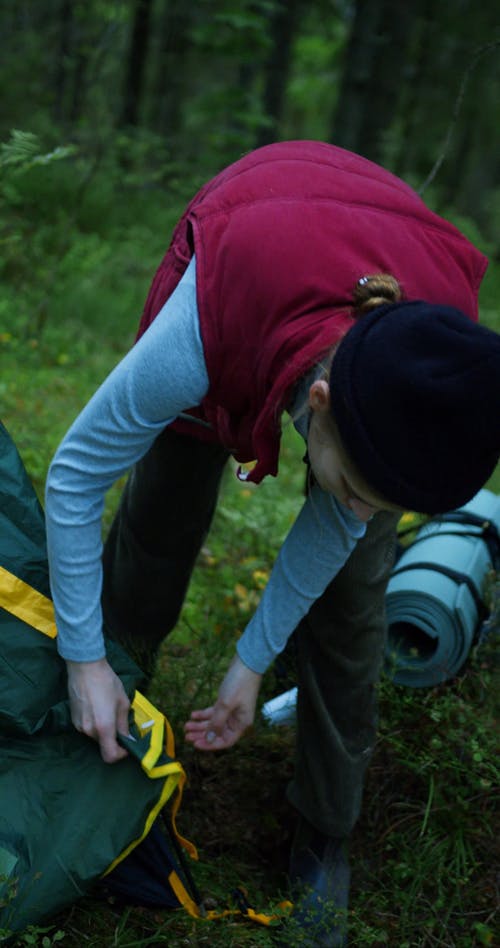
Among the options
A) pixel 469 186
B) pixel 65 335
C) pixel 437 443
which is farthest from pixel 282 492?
pixel 469 186

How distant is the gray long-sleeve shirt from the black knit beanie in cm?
25

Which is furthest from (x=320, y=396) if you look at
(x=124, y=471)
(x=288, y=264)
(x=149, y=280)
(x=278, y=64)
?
(x=278, y=64)

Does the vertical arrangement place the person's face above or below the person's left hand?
above

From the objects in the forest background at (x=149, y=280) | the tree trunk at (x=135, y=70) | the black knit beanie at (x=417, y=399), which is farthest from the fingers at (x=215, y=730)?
the tree trunk at (x=135, y=70)

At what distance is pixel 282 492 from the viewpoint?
171 inches

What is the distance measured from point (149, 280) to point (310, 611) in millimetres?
5526

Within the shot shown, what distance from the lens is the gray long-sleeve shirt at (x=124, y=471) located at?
1477mm

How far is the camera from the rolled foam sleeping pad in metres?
2.47

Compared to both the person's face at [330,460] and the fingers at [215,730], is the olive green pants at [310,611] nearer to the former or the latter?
the fingers at [215,730]

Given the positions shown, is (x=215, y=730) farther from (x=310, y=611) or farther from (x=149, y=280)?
(x=149, y=280)

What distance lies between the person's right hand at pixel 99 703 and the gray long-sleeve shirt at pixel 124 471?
0.12 ft

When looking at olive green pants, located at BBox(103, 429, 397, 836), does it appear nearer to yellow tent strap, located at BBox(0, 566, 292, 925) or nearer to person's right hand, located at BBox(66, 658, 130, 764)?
yellow tent strap, located at BBox(0, 566, 292, 925)

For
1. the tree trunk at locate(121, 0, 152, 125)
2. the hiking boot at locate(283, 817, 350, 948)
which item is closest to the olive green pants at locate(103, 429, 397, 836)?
the hiking boot at locate(283, 817, 350, 948)

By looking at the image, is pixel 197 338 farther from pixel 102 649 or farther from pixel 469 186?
pixel 469 186
